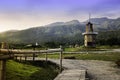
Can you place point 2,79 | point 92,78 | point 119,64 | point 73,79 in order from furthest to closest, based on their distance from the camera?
point 119,64 → point 92,78 → point 73,79 → point 2,79

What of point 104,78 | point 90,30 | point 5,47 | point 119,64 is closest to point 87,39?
point 90,30

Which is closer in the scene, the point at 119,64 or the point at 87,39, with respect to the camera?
the point at 119,64

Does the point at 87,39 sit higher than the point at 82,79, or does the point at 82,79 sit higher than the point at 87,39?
the point at 87,39

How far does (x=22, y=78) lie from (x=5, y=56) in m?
8.77

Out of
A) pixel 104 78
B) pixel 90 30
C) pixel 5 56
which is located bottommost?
pixel 104 78

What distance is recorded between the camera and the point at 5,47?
10.2 metres

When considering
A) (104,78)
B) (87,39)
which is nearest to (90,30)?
(87,39)

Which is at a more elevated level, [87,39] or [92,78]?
[87,39]

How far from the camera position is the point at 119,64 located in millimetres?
30844

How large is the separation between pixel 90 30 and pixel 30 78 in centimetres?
7799

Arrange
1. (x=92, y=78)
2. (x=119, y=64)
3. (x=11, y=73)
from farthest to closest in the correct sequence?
(x=119, y=64)
(x=92, y=78)
(x=11, y=73)

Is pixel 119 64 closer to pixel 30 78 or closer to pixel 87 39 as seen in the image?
pixel 30 78

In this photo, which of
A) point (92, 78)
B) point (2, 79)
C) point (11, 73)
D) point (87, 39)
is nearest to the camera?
point (2, 79)

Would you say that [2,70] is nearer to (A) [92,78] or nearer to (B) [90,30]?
(A) [92,78]
